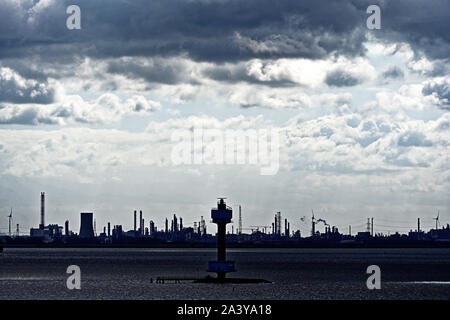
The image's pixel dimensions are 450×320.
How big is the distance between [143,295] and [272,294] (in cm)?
2286

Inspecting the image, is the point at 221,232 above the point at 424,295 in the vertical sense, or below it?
above

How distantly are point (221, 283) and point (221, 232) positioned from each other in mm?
19319

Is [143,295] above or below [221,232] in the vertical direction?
below

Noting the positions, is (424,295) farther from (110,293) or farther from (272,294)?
(110,293)

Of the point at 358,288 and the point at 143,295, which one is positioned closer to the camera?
the point at 143,295
